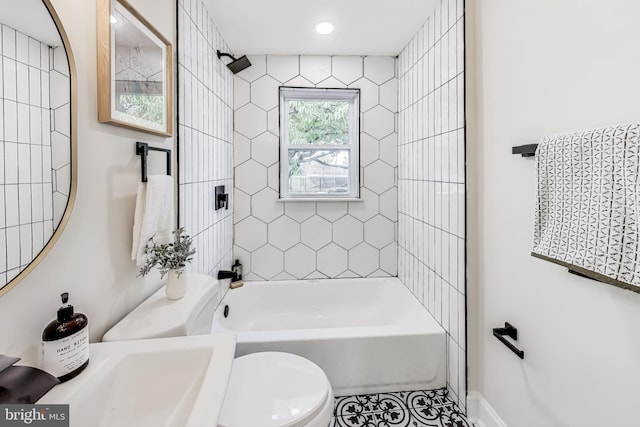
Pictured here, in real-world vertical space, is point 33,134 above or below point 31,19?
below

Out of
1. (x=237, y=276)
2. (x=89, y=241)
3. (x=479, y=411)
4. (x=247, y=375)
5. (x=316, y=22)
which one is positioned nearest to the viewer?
(x=89, y=241)

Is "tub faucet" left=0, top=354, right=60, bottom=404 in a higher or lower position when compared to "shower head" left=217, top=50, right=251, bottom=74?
lower

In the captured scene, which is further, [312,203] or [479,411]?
[312,203]

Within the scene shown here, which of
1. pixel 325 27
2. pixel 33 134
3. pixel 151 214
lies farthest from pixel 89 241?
pixel 325 27

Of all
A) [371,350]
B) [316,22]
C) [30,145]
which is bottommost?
[371,350]

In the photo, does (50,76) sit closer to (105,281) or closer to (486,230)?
(105,281)

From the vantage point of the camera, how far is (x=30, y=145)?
0.73 meters

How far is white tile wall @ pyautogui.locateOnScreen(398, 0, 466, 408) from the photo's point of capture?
160 cm

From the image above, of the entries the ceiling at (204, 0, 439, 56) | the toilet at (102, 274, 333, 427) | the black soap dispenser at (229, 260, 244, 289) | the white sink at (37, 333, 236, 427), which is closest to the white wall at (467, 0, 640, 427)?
the ceiling at (204, 0, 439, 56)

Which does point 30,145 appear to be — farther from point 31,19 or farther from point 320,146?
point 320,146

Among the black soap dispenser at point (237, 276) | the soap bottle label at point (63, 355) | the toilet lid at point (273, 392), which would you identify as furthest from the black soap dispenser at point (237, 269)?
the soap bottle label at point (63, 355)

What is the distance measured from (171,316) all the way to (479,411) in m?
1.53

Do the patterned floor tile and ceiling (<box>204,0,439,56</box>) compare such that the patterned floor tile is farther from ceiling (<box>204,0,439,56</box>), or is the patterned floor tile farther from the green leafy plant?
ceiling (<box>204,0,439,56</box>)

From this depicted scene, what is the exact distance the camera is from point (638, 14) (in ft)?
2.61
